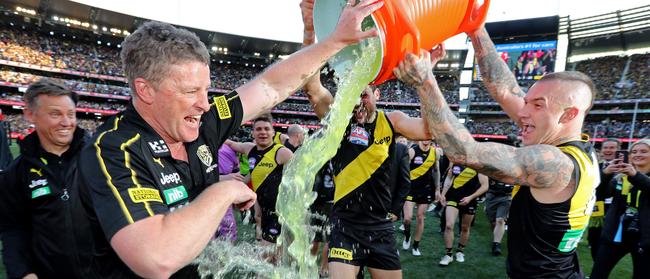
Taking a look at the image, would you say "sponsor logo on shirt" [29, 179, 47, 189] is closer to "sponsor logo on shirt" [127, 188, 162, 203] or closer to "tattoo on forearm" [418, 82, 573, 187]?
"sponsor logo on shirt" [127, 188, 162, 203]

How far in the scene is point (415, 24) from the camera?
1696mm

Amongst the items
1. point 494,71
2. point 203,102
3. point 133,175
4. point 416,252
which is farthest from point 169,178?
point 416,252

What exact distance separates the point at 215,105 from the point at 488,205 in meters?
7.40

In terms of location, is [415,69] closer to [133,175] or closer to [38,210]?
[133,175]

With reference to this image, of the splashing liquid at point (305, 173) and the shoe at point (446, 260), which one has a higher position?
the splashing liquid at point (305, 173)

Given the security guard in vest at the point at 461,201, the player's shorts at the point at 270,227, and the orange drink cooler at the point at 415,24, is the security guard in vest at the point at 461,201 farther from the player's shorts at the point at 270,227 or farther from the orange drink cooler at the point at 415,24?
the orange drink cooler at the point at 415,24

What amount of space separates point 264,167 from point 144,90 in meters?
4.50

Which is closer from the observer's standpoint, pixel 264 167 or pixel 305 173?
pixel 305 173

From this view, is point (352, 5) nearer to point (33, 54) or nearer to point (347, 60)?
point (347, 60)

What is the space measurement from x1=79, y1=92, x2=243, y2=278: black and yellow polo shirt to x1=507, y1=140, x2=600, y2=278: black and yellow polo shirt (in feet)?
6.32

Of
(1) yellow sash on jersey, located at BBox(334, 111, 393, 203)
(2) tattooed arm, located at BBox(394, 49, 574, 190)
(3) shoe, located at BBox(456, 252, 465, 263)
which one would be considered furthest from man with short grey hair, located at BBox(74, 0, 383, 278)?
(3) shoe, located at BBox(456, 252, 465, 263)

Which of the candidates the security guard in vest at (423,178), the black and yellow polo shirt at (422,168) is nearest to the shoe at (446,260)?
the security guard in vest at (423,178)

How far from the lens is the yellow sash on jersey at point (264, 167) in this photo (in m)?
5.97

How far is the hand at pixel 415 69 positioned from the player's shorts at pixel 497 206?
6.67 meters
